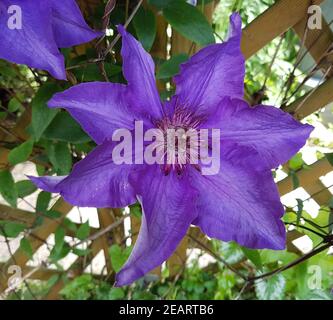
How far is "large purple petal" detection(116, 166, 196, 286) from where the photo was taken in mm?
445

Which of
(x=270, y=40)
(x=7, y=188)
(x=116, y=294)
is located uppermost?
(x=270, y=40)

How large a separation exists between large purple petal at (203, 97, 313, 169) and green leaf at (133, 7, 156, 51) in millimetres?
193

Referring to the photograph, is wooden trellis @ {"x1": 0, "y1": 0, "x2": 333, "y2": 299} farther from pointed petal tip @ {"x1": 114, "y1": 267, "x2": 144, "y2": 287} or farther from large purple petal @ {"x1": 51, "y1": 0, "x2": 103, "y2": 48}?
pointed petal tip @ {"x1": 114, "y1": 267, "x2": 144, "y2": 287}

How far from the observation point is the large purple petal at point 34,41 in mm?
435

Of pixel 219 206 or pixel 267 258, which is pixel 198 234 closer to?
pixel 267 258

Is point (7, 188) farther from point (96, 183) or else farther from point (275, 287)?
point (275, 287)

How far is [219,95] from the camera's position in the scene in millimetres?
520

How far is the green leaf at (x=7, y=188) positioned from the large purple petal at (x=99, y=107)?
17.4 inches

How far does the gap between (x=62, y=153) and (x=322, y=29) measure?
540 millimetres

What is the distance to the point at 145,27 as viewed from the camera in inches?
25.5

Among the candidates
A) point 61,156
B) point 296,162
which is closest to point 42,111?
point 61,156

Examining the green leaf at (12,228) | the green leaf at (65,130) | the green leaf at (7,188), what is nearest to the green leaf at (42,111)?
the green leaf at (65,130)

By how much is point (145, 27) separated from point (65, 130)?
0.67 ft
